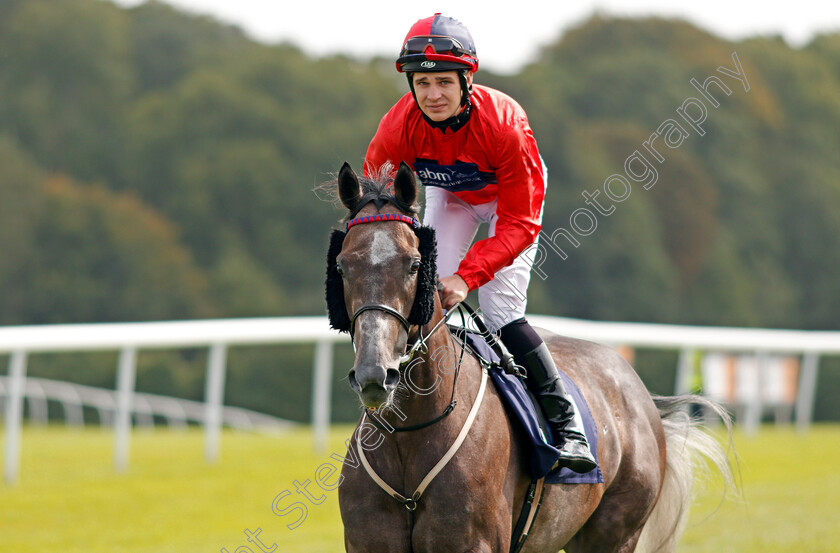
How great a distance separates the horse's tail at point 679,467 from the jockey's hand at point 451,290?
215 centimetres

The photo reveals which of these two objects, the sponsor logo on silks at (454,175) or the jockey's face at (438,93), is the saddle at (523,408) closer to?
the sponsor logo on silks at (454,175)

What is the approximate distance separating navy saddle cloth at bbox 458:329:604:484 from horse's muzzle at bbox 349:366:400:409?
0.93 m

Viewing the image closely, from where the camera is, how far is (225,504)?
8609 millimetres

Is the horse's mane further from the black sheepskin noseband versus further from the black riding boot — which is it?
the black riding boot

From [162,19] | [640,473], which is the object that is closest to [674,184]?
[162,19]

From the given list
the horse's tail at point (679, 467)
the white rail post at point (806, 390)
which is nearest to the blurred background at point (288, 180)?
the white rail post at point (806, 390)

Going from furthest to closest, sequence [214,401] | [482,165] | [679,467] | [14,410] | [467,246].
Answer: [214,401] < [14,410] < [679,467] < [467,246] < [482,165]

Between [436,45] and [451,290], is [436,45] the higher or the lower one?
the higher one

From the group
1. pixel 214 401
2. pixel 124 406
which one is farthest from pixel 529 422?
pixel 214 401

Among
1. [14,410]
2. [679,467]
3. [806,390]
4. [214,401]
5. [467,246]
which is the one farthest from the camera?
[806,390]

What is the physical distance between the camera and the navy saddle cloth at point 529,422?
13.1 feet

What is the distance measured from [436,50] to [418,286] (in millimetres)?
996

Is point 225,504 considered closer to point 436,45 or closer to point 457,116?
point 457,116

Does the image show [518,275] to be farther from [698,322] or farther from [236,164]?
[698,322]
